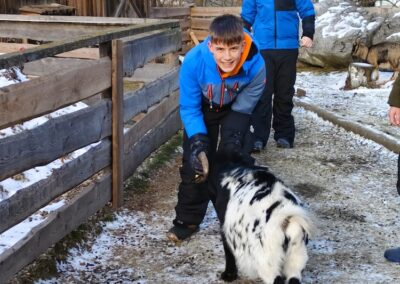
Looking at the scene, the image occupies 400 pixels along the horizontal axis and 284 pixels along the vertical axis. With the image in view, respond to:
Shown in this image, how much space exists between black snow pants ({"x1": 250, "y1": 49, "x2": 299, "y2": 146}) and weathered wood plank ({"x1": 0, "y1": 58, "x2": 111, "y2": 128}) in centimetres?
231

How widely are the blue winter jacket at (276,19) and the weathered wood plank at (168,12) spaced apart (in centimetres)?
866

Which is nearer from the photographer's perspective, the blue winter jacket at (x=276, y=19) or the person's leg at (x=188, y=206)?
the person's leg at (x=188, y=206)

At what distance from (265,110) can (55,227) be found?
3222mm

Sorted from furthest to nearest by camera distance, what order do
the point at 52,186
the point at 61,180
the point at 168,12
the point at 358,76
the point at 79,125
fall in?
1. the point at 168,12
2. the point at 358,76
3. the point at 79,125
4. the point at 61,180
5. the point at 52,186

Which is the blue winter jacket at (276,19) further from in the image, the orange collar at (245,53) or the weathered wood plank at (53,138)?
the orange collar at (245,53)

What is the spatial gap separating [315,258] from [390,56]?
27.6 feet

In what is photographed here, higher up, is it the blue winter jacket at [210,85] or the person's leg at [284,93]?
the blue winter jacket at [210,85]

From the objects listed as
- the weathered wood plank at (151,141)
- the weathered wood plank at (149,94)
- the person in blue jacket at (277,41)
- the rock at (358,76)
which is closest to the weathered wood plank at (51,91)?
the weathered wood plank at (149,94)

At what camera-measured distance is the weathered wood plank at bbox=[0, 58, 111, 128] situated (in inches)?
119

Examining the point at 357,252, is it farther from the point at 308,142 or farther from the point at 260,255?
the point at 308,142

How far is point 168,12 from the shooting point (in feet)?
48.9

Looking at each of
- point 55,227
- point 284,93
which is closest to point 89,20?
point 284,93

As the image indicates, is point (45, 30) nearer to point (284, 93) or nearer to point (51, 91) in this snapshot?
point (284, 93)

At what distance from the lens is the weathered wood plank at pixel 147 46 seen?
4852 millimetres
